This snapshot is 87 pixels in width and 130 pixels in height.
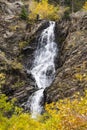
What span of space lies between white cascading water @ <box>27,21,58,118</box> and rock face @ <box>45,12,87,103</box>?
1.89 meters

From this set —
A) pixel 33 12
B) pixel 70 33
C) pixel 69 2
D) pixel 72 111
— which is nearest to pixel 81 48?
pixel 70 33

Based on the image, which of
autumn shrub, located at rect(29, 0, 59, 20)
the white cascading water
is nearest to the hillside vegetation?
autumn shrub, located at rect(29, 0, 59, 20)

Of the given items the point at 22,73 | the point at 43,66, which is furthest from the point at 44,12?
the point at 22,73

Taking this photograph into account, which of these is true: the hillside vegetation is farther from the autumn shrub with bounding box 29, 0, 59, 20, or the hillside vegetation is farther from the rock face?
the rock face

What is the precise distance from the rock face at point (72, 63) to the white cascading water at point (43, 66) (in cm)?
189

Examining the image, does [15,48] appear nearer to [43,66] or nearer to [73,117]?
[43,66]

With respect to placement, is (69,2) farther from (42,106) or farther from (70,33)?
(42,106)

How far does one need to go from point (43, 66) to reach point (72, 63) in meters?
8.58

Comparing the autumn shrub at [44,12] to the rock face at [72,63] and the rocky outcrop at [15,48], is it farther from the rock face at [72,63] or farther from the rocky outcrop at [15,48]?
the rock face at [72,63]

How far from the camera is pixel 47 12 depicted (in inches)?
2739

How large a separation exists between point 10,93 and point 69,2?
139 feet

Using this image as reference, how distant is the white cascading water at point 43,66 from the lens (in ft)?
142

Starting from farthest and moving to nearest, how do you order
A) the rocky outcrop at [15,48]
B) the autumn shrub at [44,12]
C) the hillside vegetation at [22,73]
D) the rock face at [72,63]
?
the autumn shrub at [44,12]
the rocky outcrop at [15,48]
the rock face at [72,63]
the hillside vegetation at [22,73]

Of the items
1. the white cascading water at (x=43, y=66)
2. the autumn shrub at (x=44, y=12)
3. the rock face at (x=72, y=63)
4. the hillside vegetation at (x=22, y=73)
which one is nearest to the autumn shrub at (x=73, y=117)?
the hillside vegetation at (x=22, y=73)
